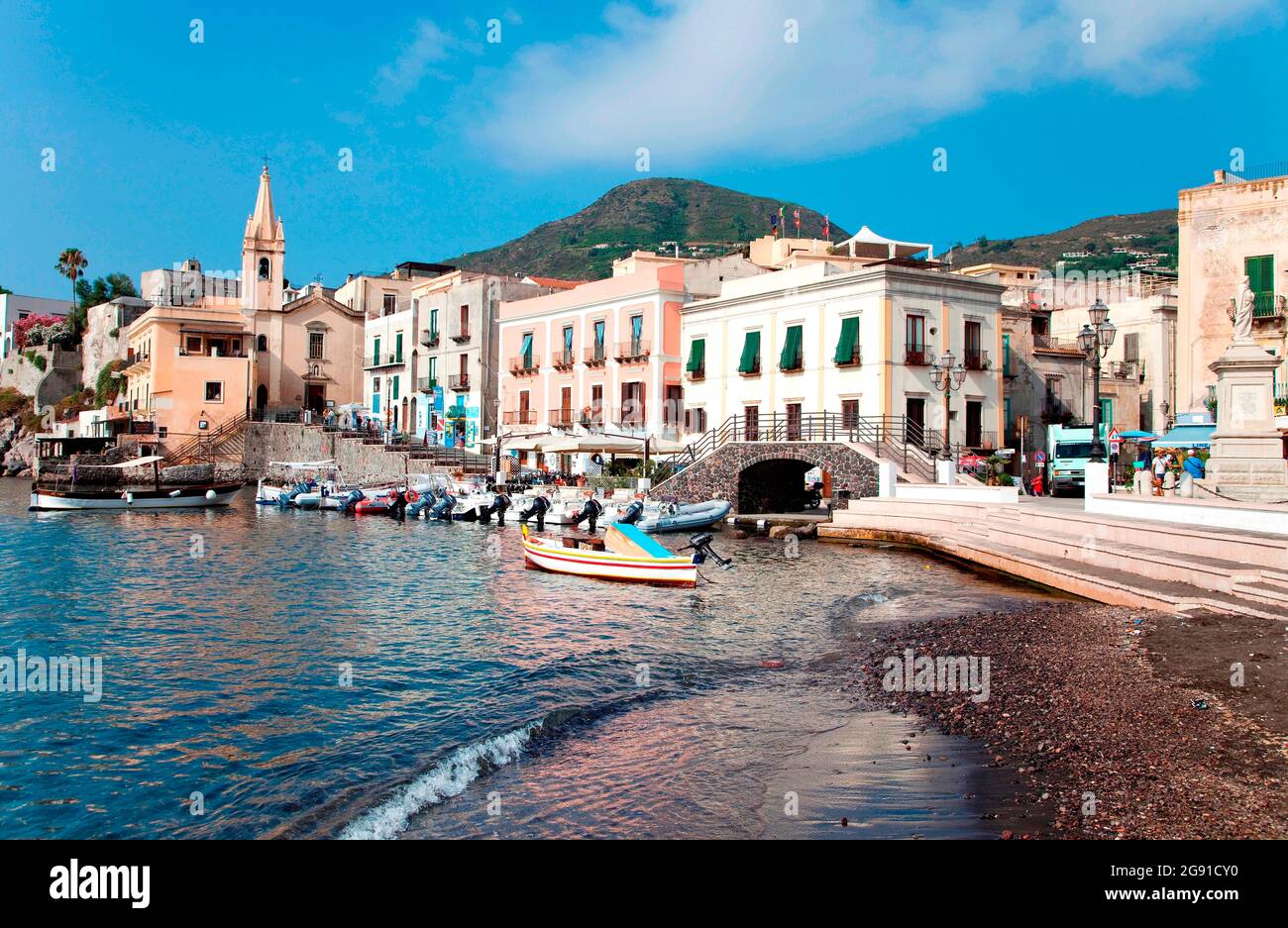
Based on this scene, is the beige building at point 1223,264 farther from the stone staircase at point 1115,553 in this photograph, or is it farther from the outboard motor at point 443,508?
the outboard motor at point 443,508

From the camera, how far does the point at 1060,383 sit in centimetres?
4753

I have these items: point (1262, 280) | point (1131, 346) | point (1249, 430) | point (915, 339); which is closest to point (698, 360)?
point (915, 339)

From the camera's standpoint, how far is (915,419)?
38.0m

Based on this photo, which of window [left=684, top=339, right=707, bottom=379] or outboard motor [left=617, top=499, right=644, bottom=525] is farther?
window [left=684, top=339, right=707, bottom=379]

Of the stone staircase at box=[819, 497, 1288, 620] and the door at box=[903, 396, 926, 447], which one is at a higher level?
the door at box=[903, 396, 926, 447]

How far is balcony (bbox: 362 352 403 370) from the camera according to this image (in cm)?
6731

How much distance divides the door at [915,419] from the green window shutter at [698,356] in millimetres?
10482

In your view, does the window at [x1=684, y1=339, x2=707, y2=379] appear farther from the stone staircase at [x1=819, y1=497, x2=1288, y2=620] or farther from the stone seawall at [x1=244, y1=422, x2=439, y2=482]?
the stone staircase at [x1=819, y1=497, x2=1288, y2=620]

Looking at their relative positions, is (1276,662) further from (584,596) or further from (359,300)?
(359,300)

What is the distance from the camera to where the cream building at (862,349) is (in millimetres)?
37531

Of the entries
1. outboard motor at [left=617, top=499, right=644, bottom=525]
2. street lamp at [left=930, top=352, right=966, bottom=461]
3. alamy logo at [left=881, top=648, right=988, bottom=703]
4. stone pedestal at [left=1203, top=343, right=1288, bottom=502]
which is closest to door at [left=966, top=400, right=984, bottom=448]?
street lamp at [left=930, top=352, right=966, bottom=461]

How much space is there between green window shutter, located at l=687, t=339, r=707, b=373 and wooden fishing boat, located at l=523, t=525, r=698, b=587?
2170cm

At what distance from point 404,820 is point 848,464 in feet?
92.1
